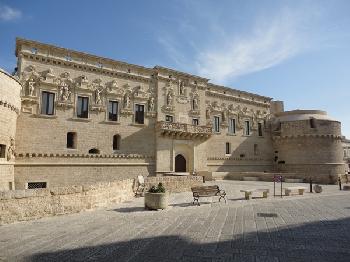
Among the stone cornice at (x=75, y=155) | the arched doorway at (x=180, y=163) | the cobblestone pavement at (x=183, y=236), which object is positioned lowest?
the cobblestone pavement at (x=183, y=236)

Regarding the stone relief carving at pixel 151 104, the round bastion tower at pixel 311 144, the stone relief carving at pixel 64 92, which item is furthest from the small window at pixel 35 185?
the round bastion tower at pixel 311 144

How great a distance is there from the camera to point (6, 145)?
15922 millimetres

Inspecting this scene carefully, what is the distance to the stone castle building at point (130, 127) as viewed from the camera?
18578 mm

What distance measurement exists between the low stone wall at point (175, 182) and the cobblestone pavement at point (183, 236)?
4529mm

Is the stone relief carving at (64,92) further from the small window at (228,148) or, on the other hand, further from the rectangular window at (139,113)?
the small window at (228,148)

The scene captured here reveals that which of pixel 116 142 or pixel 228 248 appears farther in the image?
pixel 116 142

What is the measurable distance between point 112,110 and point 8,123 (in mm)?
8560

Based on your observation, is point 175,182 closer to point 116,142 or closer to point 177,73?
point 116,142

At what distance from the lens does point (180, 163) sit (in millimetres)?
26312

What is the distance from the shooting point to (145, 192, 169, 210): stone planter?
1066 centimetres

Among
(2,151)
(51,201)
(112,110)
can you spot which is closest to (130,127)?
(112,110)

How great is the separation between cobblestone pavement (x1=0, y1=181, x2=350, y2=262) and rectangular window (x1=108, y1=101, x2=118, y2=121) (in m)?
13.4

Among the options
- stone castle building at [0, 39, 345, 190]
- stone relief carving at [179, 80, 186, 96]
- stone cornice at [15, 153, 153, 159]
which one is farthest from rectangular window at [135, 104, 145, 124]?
stone relief carving at [179, 80, 186, 96]

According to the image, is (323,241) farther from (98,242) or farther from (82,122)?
(82,122)
